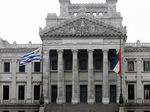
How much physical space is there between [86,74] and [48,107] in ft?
33.3

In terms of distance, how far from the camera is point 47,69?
257 ft

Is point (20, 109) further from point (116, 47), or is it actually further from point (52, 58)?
point (116, 47)

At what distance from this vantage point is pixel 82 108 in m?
73.4


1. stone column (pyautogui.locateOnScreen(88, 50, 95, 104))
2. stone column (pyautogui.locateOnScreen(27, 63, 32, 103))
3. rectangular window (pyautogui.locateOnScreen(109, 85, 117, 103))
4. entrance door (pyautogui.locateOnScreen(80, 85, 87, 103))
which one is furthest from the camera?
stone column (pyautogui.locateOnScreen(27, 63, 32, 103))

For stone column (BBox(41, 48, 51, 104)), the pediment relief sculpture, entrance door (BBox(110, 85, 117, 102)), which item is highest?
the pediment relief sculpture

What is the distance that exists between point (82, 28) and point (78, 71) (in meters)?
7.92

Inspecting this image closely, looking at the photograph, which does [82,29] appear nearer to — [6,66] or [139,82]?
[139,82]

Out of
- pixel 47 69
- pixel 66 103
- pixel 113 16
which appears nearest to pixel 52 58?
pixel 47 69

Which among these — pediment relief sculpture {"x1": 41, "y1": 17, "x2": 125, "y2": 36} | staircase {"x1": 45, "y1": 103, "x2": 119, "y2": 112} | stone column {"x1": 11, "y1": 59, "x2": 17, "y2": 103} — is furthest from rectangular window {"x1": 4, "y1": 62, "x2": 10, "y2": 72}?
staircase {"x1": 45, "y1": 103, "x2": 119, "y2": 112}

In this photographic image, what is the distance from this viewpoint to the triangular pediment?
77250mm

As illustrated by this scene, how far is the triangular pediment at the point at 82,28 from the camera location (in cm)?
7725

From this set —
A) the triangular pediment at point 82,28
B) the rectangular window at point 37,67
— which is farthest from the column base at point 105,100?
the rectangular window at point 37,67

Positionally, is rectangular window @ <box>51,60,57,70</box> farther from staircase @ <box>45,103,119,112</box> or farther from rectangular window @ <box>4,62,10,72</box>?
rectangular window @ <box>4,62,10,72</box>

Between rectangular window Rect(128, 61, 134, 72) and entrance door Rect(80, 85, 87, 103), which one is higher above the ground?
rectangular window Rect(128, 61, 134, 72)
